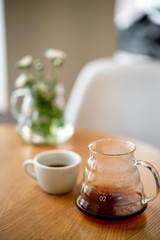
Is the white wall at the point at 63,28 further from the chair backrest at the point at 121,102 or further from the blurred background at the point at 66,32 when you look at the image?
the chair backrest at the point at 121,102

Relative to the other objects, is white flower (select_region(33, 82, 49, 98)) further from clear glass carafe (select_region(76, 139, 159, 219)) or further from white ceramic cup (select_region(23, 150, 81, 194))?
clear glass carafe (select_region(76, 139, 159, 219))

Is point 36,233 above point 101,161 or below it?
below

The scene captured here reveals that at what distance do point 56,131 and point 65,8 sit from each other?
2.12m

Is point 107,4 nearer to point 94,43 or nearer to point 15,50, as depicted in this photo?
point 94,43

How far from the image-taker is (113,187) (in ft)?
1.97

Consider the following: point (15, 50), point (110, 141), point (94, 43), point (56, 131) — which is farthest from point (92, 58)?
point (110, 141)

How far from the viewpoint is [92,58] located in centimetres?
301

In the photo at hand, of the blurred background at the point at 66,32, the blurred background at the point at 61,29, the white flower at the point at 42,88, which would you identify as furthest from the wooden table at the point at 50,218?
the blurred background at the point at 61,29

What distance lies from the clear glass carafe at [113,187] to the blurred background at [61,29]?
8.07ft

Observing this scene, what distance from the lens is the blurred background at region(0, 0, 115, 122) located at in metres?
2.88

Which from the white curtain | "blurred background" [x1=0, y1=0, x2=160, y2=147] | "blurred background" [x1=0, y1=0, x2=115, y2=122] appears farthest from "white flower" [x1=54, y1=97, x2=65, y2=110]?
the white curtain

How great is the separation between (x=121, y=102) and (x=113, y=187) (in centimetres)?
107

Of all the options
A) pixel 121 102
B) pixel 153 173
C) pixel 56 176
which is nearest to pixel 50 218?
pixel 56 176

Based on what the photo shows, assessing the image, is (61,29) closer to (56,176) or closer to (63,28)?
(63,28)
